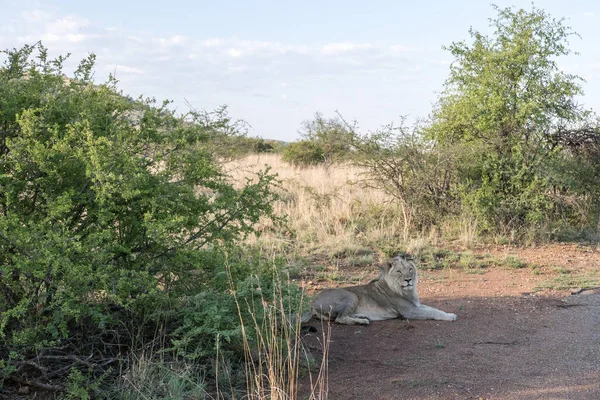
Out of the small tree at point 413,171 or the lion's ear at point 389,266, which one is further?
the small tree at point 413,171

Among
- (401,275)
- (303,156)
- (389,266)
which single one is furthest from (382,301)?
(303,156)

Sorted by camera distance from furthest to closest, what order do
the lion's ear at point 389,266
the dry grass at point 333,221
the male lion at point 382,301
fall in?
the dry grass at point 333,221 < the lion's ear at point 389,266 < the male lion at point 382,301

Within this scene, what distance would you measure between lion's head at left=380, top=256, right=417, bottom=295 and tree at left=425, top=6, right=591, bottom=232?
5.68 meters

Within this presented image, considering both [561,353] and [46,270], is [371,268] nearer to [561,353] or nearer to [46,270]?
[561,353]

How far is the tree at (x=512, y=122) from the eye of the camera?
1459 centimetres

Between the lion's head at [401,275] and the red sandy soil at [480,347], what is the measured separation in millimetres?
418

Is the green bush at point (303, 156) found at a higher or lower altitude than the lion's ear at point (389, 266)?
higher

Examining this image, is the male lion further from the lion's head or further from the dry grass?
the dry grass

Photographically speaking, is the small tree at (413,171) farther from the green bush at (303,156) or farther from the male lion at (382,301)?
the green bush at (303,156)

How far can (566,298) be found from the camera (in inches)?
401

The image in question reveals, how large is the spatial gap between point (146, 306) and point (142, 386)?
830mm

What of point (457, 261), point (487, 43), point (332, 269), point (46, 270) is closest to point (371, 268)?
point (332, 269)

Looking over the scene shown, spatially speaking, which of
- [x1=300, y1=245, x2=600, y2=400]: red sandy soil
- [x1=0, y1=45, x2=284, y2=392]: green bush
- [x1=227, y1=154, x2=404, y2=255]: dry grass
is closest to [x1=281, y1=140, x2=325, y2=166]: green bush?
[x1=227, y1=154, x2=404, y2=255]: dry grass

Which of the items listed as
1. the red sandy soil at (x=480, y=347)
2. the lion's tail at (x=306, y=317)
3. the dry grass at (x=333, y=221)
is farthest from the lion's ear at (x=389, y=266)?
the dry grass at (x=333, y=221)
